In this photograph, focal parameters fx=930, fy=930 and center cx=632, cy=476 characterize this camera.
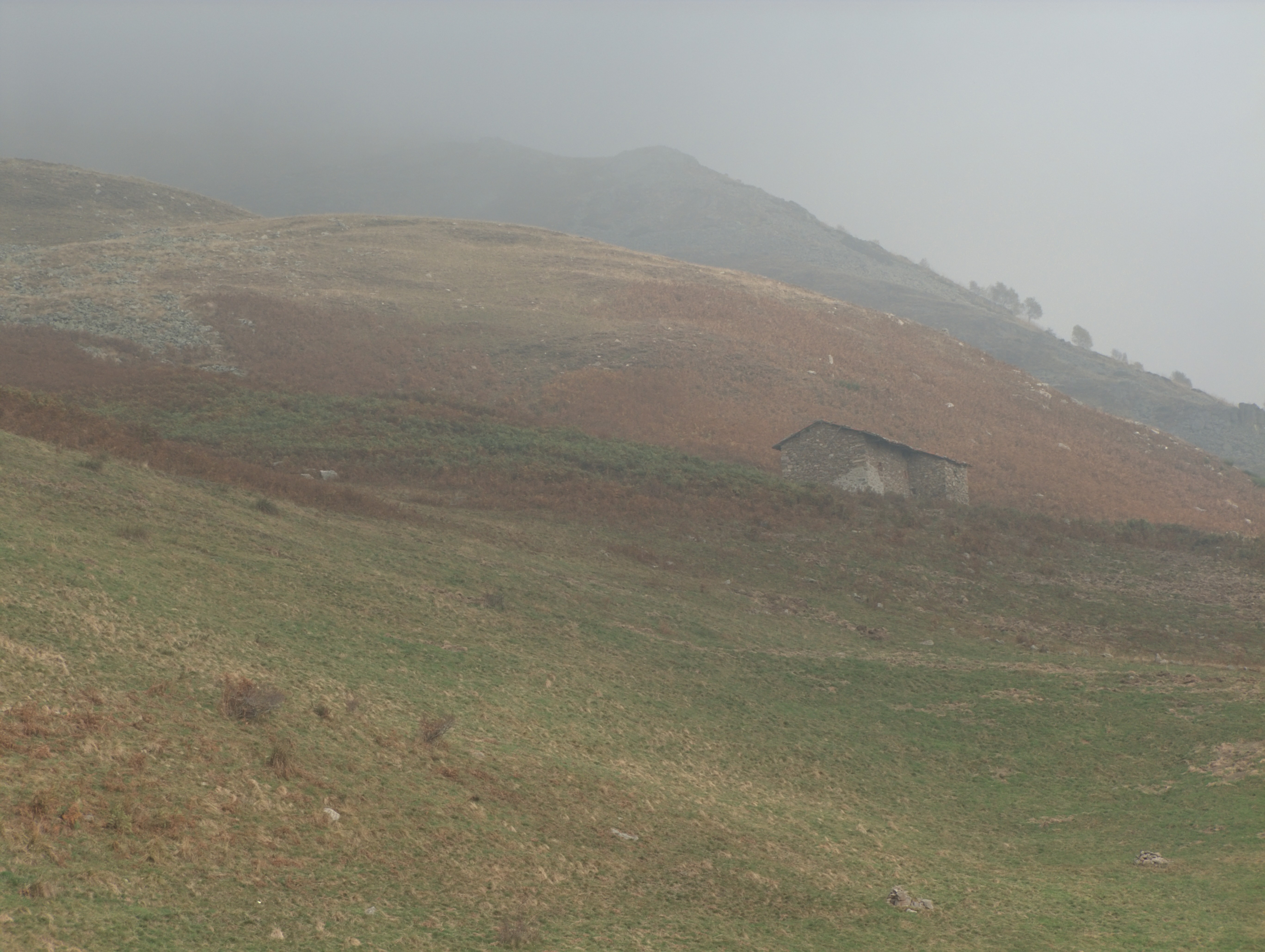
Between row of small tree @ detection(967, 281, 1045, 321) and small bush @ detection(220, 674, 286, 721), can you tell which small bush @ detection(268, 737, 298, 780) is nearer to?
small bush @ detection(220, 674, 286, 721)

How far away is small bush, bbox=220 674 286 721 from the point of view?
11.0 m

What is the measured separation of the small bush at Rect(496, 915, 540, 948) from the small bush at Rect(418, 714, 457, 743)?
4138mm

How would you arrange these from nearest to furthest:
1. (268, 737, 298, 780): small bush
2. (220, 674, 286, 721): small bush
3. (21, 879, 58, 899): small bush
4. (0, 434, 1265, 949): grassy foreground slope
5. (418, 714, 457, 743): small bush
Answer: (21, 879, 58, 899): small bush < (0, 434, 1265, 949): grassy foreground slope < (268, 737, 298, 780): small bush < (220, 674, 286, 721): small bush < (418, 714, 457, 743): small bush

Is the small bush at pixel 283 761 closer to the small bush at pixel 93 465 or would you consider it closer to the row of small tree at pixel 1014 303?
the small bush at pixel 93 465

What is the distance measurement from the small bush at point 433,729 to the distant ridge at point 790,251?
90.3 meters

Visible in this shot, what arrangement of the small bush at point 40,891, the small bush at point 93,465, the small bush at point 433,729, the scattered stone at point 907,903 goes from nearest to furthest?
the small bush at point 40,891 < the scattered stone at point 907,903 < the small bush at point 433,729 < the small bush at point 93,465

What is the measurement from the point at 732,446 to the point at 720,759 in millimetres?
33739

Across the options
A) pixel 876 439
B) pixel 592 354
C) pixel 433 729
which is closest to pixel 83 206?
pixel 592 354

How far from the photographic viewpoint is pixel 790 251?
160m

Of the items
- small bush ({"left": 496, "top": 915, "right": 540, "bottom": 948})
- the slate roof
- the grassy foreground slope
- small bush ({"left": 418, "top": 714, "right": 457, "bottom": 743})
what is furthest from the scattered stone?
the slate roof

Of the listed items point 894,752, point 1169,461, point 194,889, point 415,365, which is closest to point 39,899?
point 194,889

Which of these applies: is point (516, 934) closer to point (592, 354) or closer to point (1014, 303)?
point (592, 354)

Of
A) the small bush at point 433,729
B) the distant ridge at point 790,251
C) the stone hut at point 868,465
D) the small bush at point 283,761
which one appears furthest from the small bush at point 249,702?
the distant ridge at point 790,251

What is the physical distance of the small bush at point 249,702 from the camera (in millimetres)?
11047
